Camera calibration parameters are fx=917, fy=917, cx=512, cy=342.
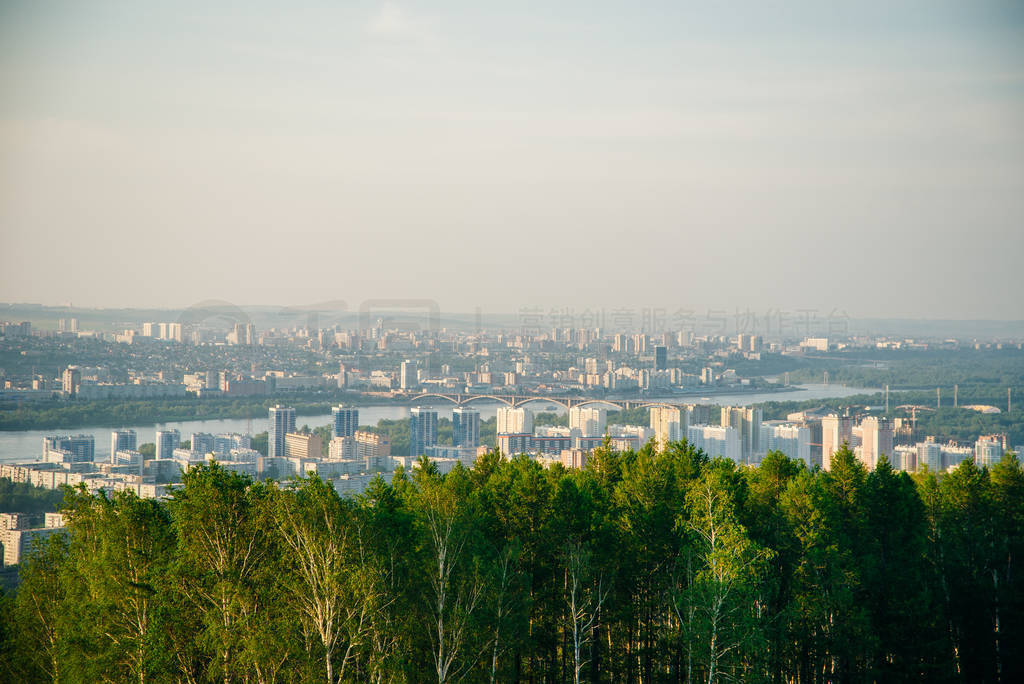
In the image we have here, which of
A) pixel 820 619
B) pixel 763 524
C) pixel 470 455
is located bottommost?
pixel 470 455

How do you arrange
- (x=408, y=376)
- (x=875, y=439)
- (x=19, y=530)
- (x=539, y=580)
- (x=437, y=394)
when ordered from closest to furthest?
(x=539, y=580) < (x=19, y=530) < (x=875, y=439) < (x=437, y=394) < (x=408, y=376)

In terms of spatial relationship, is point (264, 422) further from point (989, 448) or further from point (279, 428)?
point (989, 448)

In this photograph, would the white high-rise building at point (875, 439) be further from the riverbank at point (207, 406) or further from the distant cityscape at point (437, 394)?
the riverbank at point (207, 406)

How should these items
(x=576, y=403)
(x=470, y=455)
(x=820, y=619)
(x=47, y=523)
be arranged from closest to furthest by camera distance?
(x=820, y=619)
(x=47, y=523)
(x=470, y=455)
(x=576, y=403)

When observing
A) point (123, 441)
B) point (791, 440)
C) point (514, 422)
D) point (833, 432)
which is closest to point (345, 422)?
point (514, 422)

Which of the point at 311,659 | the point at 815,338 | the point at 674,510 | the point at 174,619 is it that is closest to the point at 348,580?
the point at 311,659

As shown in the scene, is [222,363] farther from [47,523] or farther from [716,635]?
[716,635]
